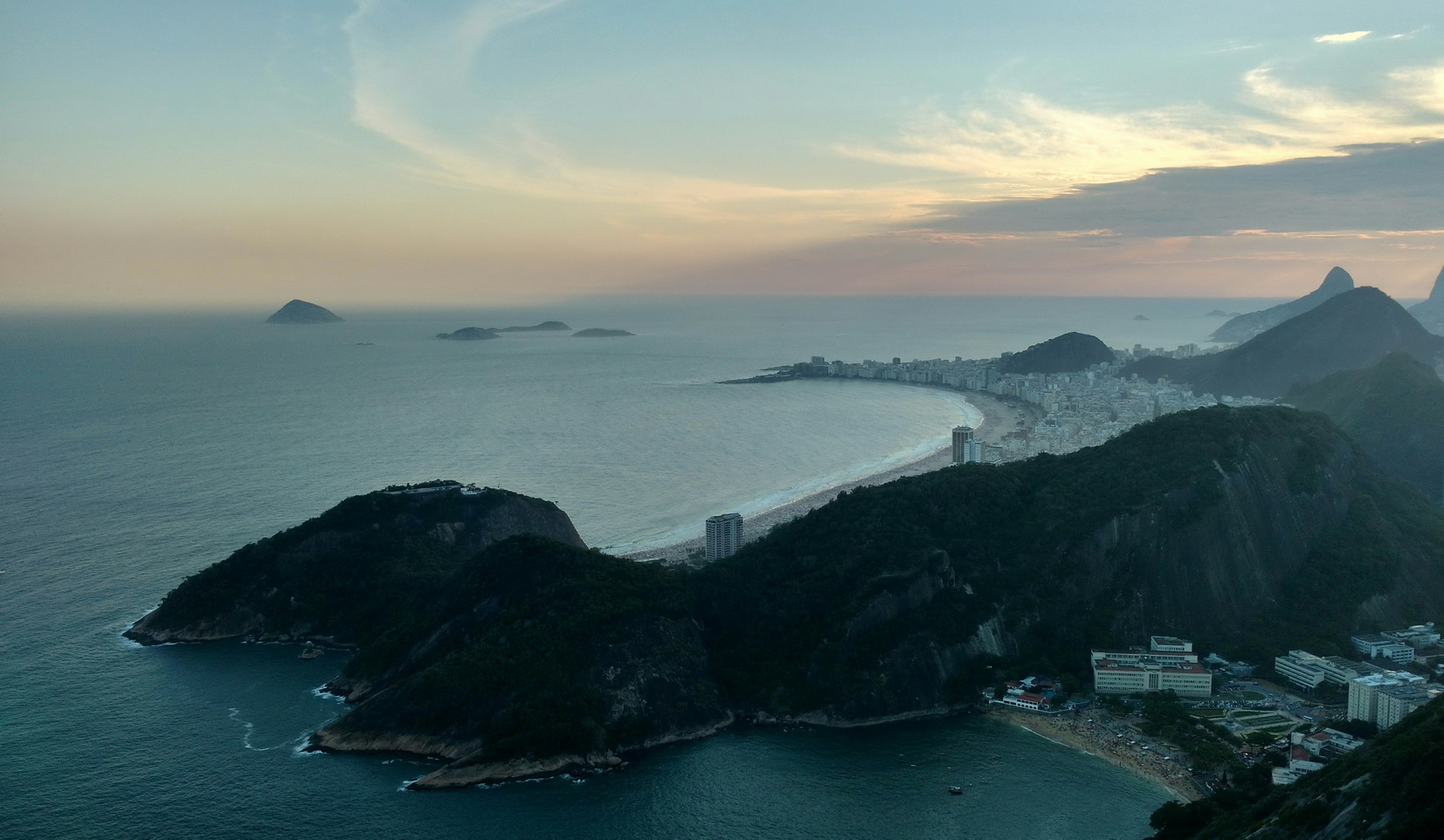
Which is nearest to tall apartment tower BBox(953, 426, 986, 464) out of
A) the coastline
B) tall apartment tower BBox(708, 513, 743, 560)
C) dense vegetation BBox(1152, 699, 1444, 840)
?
tall apartment tower BBox(708, 513, 743, 560)

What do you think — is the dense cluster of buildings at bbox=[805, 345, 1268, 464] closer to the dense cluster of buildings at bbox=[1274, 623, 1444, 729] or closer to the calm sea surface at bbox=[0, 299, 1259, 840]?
the calm sea surface at bbox=[0, 299, 1259, 840]

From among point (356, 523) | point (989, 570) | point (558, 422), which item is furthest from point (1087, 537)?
point (558, 422)

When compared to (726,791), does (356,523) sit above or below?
above

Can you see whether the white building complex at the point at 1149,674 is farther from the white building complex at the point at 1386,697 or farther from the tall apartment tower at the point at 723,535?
the tall apartment tower at the point at 723,535

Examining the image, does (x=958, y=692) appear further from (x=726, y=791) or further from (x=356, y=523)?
(x=356, y=523)

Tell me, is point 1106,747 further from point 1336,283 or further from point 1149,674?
point 1336,283

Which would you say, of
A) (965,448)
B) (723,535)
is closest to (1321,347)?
(965,448)

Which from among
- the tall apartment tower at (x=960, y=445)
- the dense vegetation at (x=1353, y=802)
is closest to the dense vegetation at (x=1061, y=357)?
the tall apartment tower at (x=960, y=445)
